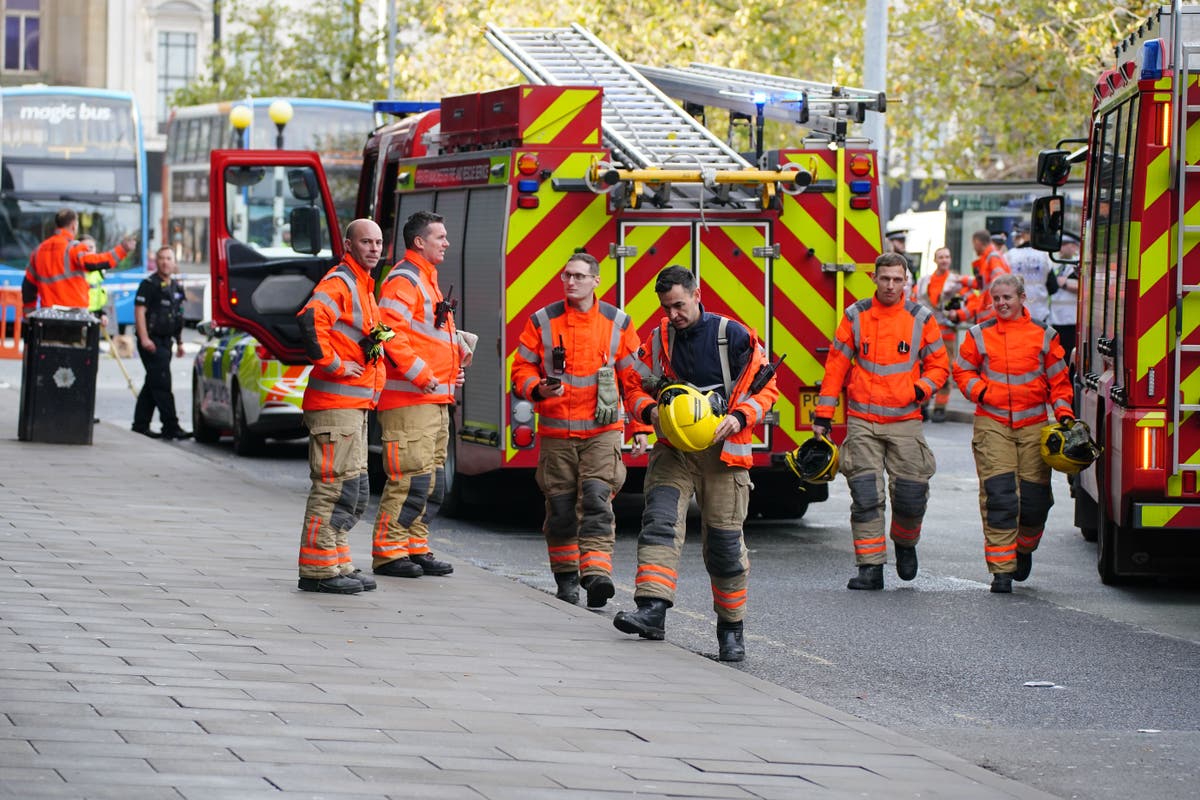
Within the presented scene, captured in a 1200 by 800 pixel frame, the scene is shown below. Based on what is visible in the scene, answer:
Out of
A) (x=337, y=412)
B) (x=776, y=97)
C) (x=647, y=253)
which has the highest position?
(x=776, y=97)

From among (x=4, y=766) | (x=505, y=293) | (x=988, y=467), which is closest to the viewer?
(x=4, y=766)

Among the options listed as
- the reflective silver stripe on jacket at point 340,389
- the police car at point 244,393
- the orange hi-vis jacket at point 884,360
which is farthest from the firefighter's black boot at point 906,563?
the police car at point 244,393

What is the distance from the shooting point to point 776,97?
46.6ft

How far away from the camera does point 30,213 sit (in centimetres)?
3616

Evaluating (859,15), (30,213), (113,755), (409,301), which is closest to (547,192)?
(409,301)

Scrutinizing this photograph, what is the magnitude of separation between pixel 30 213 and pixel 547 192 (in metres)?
25.1

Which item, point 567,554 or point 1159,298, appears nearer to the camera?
point 567,554

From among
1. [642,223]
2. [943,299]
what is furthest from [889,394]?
[943,299]

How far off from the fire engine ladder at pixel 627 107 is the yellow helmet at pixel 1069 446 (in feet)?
9.32

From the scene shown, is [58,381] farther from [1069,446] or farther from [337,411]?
[1069,446]

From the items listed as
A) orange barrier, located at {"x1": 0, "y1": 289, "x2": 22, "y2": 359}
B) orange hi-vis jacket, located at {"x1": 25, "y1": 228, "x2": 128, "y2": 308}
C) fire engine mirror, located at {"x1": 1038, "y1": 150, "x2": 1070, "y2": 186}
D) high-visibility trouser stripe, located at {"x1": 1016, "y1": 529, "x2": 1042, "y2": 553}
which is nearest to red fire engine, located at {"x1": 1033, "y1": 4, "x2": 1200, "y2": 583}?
high-visibility trouser stripe, located at {"x1": 1016, "y1": 529, "x2": 1042, "y2": 553}

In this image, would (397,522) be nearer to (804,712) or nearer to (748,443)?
(748,443)

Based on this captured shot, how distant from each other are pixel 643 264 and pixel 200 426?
7.41 m

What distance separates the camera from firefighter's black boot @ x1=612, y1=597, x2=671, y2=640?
8.80 metres
